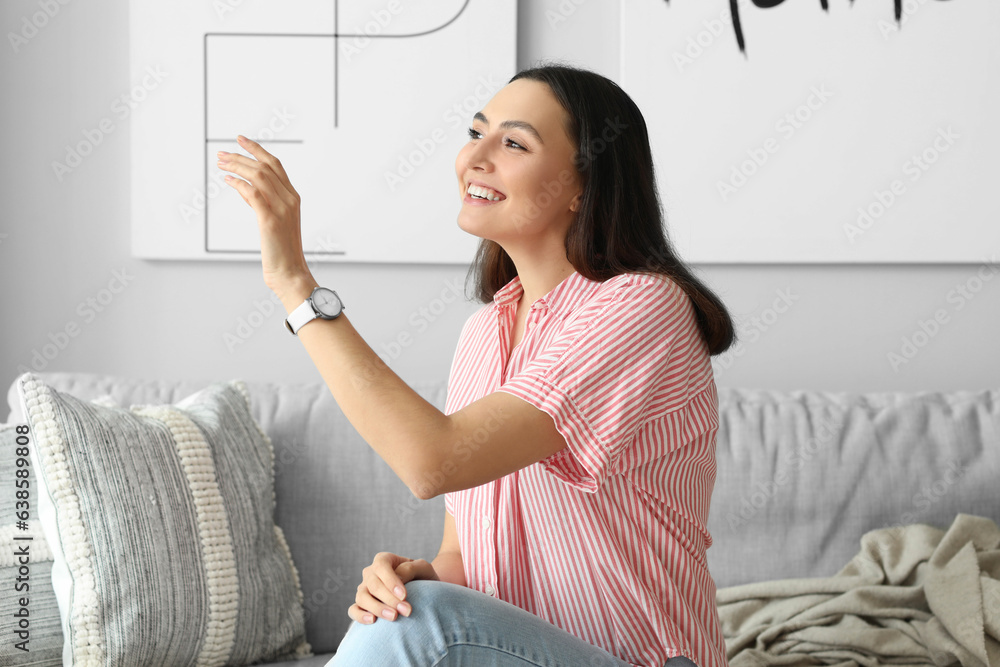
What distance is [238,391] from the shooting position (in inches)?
70.4

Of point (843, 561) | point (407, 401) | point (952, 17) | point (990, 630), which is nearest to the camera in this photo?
point (407, 401)

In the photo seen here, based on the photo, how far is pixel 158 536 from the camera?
4.83 feet

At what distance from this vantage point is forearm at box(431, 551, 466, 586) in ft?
4.36

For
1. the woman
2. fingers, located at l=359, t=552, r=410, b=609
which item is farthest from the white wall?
fingers, located at l=359, t=552, r=410, b=609

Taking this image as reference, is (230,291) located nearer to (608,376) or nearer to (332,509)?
(332,509)

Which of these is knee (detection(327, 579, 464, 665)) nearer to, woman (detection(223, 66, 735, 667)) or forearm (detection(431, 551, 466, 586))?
woman (detection(223, 66, 735, 667))

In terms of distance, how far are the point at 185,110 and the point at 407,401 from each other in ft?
4.98

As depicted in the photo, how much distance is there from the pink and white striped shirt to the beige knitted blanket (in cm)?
48

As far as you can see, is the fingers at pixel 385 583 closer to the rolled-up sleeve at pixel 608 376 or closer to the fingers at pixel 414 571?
the fingers at pixel 414 571

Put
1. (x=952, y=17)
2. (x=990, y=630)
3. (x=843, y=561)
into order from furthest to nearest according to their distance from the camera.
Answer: (x=952, y=17) < (x=843, y=561) < (x=990, y=630)

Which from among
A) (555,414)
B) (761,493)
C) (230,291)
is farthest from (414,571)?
(230,291)

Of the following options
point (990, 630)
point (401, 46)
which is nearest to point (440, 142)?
point (401, 46)

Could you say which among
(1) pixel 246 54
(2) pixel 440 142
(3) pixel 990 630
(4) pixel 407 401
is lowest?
(3) pixel 990 630

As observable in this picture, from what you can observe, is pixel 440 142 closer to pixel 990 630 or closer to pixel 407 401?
pixel 407 401
